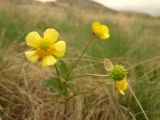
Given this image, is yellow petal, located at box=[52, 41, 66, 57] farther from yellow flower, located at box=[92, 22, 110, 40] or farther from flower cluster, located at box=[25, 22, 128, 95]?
yellow flower, located at box=[92, 22, 110, 40]

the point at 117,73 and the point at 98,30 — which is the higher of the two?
the point at 98,30

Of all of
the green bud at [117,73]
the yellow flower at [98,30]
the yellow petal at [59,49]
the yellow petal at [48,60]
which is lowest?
the green bud at [117,73]

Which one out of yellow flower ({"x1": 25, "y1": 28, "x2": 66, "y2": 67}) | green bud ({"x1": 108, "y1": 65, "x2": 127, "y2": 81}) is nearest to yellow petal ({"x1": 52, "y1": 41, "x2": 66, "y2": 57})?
yellow flower ({"x1": 25, "y1": 28, "x2": 66, "y2": 67})

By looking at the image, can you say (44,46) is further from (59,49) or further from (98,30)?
(98,30)

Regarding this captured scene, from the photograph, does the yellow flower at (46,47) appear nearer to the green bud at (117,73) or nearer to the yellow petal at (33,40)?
the yellow petal at (33,40)

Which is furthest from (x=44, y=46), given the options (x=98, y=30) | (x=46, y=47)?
(x=98, y=30)

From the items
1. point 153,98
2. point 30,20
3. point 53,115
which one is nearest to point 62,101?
point 53,115

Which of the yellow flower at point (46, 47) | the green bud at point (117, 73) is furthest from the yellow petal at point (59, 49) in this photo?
the green bud at point (117, 73)

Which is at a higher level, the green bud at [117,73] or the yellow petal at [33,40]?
the yellow petal at [33,40]
